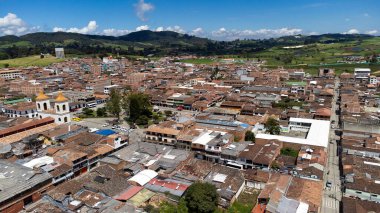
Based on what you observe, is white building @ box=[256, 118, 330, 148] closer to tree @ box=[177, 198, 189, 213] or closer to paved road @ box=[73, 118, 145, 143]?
paved road @ box=[73, 118, 145, 143]

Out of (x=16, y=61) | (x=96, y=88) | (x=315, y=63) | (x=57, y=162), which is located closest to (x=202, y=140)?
(x=57, y=162)

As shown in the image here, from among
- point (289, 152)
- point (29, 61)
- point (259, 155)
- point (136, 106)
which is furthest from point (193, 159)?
point (29, 61)

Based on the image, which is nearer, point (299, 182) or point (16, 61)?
point (299, 182)

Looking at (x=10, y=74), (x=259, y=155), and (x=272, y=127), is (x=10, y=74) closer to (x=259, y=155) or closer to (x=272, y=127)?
(x=272, y=127)

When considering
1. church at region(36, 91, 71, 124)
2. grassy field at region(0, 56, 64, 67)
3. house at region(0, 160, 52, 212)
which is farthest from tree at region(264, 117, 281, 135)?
grassy field at region(0, 56, 64, 67)

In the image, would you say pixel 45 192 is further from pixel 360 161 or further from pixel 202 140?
pixel 360 161
